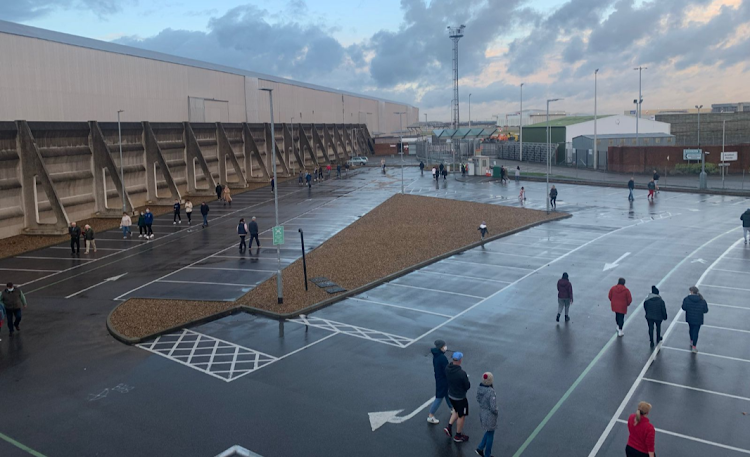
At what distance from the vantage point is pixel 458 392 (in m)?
9.75

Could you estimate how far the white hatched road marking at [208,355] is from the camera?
13430 mm

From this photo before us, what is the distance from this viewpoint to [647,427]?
26.4ft

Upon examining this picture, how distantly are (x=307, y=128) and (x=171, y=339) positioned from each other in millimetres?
66033

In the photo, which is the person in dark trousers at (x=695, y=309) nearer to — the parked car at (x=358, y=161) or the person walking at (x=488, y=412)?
the person walking at (x=488, y=412)

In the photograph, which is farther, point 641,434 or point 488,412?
point 488,412

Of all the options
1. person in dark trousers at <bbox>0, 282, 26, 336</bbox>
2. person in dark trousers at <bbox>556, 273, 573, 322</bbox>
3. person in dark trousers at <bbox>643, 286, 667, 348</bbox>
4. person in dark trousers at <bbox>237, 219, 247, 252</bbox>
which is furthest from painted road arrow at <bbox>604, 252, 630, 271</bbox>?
person in dark trousers at <bbox>0, 282, 26, 336</bbox>

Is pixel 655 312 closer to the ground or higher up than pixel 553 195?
closer to the ground

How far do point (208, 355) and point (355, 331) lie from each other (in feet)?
12.4

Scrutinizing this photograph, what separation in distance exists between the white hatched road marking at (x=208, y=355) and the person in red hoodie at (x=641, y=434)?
8.01 metres

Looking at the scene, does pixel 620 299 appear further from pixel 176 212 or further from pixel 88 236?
pixel 176 212

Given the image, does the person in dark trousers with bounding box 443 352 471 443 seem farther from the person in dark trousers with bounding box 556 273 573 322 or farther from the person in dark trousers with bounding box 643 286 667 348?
the person in dark trousers with bounding box 556 273 573 322

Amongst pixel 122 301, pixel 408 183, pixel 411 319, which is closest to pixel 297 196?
pixel 408 183

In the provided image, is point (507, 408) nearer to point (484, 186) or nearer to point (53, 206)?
point (53, 206)

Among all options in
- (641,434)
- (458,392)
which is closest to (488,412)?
(458,392)
